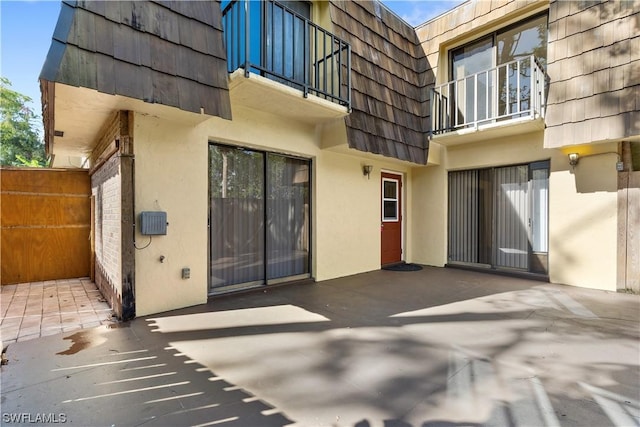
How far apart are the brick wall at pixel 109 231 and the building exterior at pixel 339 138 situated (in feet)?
0.21

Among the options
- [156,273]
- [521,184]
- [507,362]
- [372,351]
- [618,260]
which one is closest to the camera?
[507,362]

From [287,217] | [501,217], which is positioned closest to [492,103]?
[501,217]

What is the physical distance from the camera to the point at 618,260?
5066 mm

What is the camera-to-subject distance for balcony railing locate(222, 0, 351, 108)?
432 centimetres

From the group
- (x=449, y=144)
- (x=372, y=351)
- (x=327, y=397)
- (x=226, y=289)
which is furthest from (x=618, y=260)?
(x=226, y=289)

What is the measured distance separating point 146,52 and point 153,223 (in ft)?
6.20

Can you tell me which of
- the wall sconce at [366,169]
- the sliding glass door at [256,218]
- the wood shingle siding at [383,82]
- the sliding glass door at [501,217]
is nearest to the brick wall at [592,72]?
the sliding glass door at [501,217]

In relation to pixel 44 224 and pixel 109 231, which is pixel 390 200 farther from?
pixel 44 224

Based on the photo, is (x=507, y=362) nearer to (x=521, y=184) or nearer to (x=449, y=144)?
(x=521, y=184)

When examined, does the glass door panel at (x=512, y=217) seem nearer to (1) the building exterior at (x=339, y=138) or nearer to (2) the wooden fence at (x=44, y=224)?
(1) the building exterior at (x=339, y=138)

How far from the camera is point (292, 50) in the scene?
15.3ft

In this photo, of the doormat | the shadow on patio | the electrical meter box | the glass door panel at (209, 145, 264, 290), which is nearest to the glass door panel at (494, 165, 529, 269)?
the shadow on patio

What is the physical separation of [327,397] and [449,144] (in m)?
6.44

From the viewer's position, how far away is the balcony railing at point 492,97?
5512 mm
